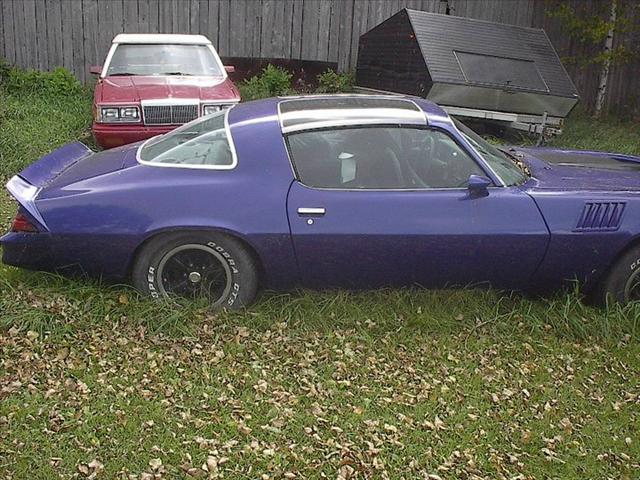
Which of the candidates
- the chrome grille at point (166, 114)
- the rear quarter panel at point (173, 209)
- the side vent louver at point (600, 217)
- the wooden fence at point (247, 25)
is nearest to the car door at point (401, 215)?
the rear quarter panel at point (173, 209)

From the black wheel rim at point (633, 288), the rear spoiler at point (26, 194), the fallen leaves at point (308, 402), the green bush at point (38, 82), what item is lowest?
the fallen leaves at point (308, 402)

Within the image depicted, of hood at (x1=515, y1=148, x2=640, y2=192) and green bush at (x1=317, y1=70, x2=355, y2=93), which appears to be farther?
green bush at (x1=317, y1=70, x2=355, y2=93)

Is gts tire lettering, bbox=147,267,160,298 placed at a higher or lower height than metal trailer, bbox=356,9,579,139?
lower

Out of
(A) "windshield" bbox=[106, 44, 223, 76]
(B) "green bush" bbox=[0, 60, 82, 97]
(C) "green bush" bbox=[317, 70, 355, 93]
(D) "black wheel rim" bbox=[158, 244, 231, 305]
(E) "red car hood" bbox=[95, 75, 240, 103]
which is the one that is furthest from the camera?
(C) "green bush" bbox=[317, 70, 355, 93]

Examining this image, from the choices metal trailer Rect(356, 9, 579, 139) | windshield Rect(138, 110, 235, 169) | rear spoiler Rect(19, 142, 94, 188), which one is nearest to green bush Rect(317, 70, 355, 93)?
metal trailer Rect(356, 9, 579, 139)

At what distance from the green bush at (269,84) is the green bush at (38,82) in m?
2.68

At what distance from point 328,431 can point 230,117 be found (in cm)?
231

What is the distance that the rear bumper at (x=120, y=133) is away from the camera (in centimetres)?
714

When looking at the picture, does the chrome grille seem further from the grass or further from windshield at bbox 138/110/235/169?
the grass

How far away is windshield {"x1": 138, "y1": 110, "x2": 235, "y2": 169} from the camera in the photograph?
173 inches

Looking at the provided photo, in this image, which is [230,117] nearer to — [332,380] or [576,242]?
[332,380]

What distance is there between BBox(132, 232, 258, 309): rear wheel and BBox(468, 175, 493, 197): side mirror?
57.0 inches

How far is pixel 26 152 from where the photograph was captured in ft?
25.7

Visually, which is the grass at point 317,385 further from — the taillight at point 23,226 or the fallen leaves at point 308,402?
the taillight at point 23,226
